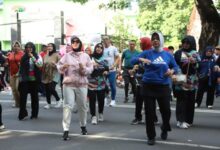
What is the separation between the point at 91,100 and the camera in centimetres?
1099

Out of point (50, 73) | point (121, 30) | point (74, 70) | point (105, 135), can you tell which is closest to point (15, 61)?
point (50, 73)

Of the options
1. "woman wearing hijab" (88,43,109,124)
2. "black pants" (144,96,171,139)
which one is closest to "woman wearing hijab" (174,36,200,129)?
"black pants" (144,96,171,139)

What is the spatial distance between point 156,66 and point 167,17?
35.6 metres

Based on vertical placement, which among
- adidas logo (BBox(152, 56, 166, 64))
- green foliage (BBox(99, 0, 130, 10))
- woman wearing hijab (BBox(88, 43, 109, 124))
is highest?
green foliage (BBox(99, 0, 130, 10))

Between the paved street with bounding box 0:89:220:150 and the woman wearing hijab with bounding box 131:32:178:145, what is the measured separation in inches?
19.3

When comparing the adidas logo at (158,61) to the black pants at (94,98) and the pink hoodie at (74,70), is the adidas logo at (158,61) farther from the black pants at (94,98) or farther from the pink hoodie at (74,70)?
the black pants at (94,98)

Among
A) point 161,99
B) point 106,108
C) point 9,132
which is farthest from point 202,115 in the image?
point 9,132

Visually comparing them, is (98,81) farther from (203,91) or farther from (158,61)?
(203,91)

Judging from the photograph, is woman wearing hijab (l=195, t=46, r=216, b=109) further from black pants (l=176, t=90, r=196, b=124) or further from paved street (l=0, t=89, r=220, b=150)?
black pants (l=176, t=90, r=196, b=124)

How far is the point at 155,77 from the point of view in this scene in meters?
8.46

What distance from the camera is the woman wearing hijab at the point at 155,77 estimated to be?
27.8 ft

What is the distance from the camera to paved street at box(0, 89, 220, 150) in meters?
8.44

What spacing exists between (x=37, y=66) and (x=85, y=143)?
348 cm

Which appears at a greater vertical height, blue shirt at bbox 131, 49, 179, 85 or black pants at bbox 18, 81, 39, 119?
blue shirt at bbox 131, 49, 179, 85
